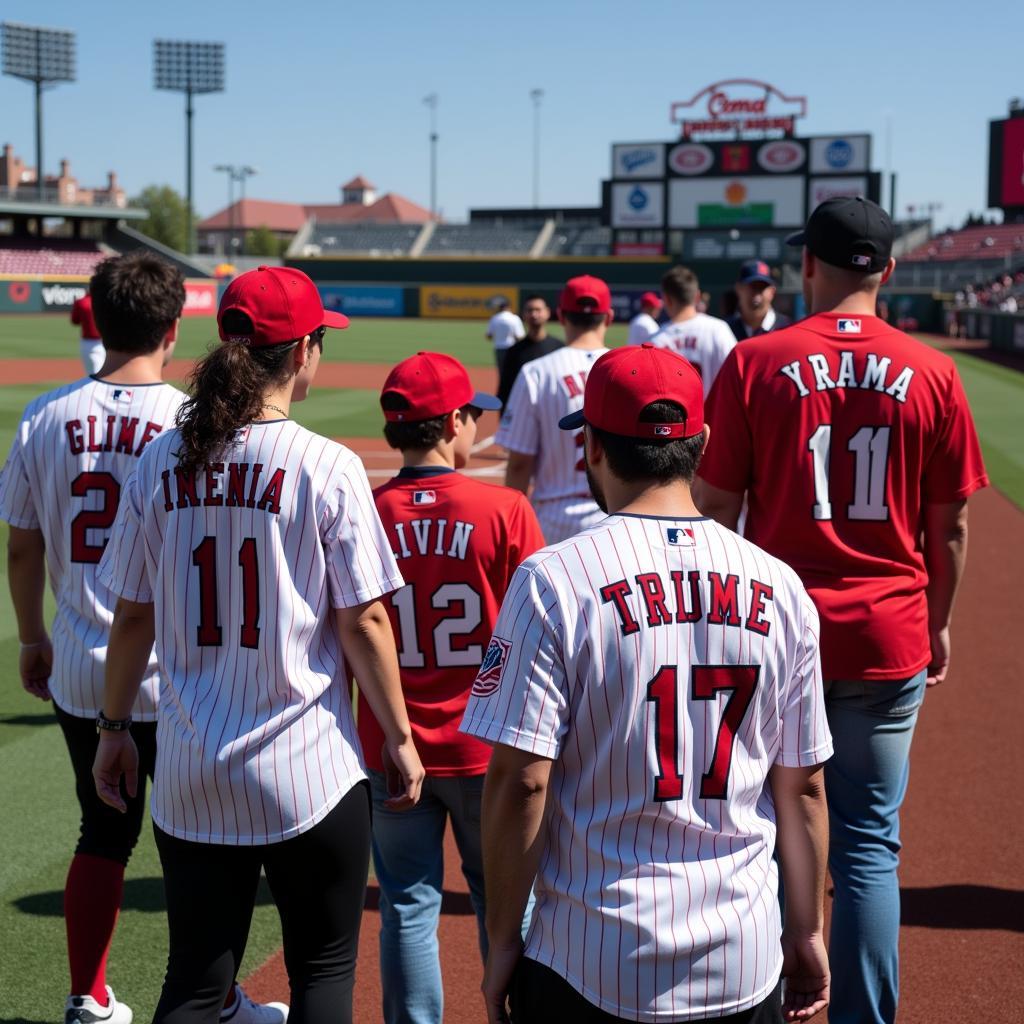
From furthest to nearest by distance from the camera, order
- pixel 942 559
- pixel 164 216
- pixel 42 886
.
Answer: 1. pixel 164 216
2. pixel 42 886
3. pixel 942 559

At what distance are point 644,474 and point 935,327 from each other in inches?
1947

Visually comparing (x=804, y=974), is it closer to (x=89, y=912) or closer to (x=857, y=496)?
(x=857, y=496)

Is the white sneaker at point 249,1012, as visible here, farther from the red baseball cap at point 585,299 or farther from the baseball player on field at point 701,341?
the baseball player on field at point 701,341

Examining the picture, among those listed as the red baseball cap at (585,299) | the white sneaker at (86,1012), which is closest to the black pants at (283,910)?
the white sneaker at (86,1012)

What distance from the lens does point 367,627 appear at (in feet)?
9.05

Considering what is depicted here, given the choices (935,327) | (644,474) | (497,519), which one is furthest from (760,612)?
(935,327)

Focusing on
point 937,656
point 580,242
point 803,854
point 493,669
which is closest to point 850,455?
point 937,656

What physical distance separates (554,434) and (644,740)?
136 inches

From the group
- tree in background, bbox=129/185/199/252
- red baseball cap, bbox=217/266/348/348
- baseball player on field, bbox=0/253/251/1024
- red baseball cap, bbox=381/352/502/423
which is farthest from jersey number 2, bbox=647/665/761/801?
tree in background, bbox=129/185/199/252

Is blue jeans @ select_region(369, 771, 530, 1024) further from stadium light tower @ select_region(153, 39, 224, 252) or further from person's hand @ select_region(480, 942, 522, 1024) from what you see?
stadium light tower @ select_region(153, 39, 224, 252)

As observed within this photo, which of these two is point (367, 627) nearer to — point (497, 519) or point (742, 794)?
point (497, 519)

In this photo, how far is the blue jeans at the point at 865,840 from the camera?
3.17 metres

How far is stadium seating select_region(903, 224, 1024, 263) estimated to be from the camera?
61844 millimetres

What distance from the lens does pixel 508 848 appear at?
212 centimetres
